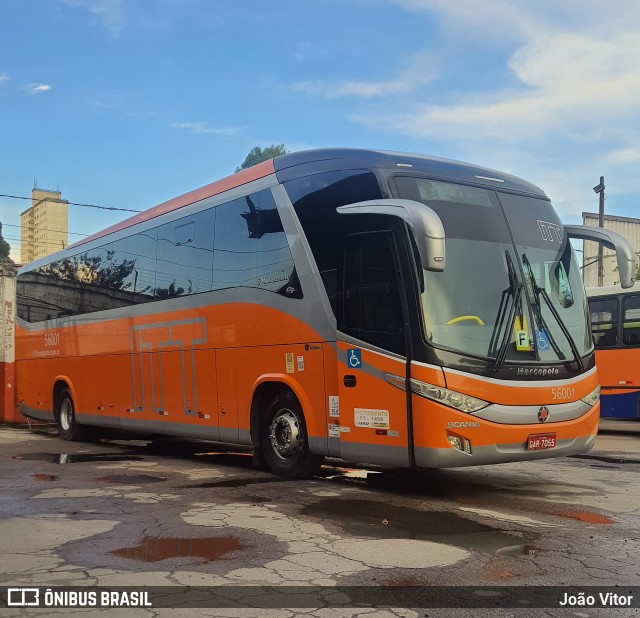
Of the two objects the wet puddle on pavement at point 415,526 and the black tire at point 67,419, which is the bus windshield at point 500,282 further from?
the black tire at point 67,419

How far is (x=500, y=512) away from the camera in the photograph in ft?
24.5

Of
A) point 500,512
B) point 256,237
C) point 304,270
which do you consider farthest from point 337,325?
point 500,512

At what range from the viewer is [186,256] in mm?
11805

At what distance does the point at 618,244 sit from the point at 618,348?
32.3 feet

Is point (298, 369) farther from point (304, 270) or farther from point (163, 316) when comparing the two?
point (163, 316)

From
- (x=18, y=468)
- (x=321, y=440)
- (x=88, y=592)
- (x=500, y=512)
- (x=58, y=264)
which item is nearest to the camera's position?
(x=88, y=592)

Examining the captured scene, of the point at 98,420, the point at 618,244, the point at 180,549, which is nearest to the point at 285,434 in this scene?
the point at 180,549

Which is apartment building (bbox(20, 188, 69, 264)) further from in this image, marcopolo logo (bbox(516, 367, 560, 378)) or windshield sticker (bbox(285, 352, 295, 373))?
marcopolo logo (bbox(516, 367, 560, 378))

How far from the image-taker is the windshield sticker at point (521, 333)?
26.6ft

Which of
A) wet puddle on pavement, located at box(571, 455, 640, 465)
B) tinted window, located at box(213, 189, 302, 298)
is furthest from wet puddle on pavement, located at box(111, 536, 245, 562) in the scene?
wet puddle on pavement, located at box(571, 455, 640, 465)

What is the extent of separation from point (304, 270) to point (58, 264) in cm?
976

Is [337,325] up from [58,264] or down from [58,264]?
down

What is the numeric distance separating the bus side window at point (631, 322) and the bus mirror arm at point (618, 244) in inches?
350

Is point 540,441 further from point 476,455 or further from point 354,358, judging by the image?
point 354,358
